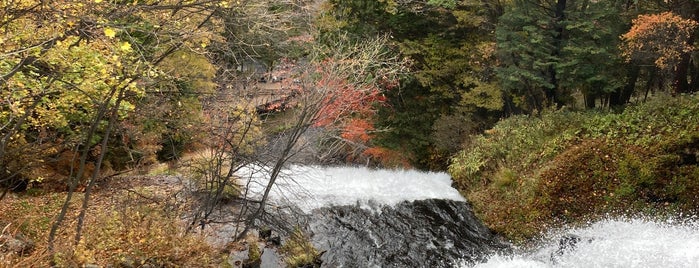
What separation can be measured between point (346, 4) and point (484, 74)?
17.4ft

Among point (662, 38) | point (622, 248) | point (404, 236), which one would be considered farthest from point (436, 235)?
point (662, 38)

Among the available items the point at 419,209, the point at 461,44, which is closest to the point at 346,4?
the point at 461,44

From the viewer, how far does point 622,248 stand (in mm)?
8289

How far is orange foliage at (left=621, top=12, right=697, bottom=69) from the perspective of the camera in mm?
10297

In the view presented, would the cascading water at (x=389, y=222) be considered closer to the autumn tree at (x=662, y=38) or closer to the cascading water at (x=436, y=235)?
the cascading water at (x=436, y=235)

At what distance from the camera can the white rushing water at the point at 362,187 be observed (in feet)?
39.6

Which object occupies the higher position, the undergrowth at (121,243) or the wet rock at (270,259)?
the undergrowth at (121,243)

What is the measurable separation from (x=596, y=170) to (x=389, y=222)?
190 inches

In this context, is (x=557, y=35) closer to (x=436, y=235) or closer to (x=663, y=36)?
(x=663, y=36)

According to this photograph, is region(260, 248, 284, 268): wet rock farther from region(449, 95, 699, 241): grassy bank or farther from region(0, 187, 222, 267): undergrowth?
region(449, 95, 699, 241): grassy bank

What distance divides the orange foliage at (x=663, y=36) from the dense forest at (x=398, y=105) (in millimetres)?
41

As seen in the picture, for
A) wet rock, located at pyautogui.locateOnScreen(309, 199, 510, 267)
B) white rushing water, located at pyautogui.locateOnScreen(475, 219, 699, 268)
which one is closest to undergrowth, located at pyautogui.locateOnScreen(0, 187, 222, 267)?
wet rock, located at pyautogui.locateOnScreen(309, 199, 510, 267)

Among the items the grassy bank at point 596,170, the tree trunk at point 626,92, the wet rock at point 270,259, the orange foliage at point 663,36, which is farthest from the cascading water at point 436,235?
the tree trunk at point 626,92

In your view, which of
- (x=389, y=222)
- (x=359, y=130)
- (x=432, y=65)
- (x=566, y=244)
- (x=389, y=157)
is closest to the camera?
(x=566, y=244)
